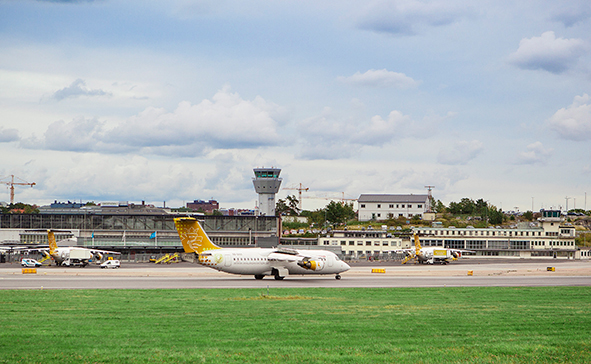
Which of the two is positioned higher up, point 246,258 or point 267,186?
point 267,186

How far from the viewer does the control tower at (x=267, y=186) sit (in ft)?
623

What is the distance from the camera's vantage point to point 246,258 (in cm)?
5388

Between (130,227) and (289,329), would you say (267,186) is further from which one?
(289,329)

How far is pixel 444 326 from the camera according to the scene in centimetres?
2367

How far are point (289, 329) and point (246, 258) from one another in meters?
31.8

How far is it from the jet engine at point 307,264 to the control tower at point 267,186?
438 feet

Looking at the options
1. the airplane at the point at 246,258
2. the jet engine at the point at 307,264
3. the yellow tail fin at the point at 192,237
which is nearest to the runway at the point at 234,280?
the airplane at the point at 246,258

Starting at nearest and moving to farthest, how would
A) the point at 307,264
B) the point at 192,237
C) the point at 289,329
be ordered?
1. the point at 289,329
2. the point at 192,237
3. the point at 307,264

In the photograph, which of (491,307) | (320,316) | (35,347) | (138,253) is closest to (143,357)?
(35,347)

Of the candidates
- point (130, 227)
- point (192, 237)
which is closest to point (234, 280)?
point (192, 237)

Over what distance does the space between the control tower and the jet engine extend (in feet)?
438

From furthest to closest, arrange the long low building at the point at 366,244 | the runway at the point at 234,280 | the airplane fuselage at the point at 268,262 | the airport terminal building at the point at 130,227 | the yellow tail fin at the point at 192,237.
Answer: the airport terminal building at the point at 130,227, the long low building at the point at 366,244, the yellow tail fin at the point at 192,237, the airplane fuselage at the point at 268,262, the runway at the point at 234,280

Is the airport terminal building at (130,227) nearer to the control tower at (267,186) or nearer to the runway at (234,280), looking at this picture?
the control tower at (267,186)

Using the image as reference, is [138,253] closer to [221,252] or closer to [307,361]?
[221,252]
